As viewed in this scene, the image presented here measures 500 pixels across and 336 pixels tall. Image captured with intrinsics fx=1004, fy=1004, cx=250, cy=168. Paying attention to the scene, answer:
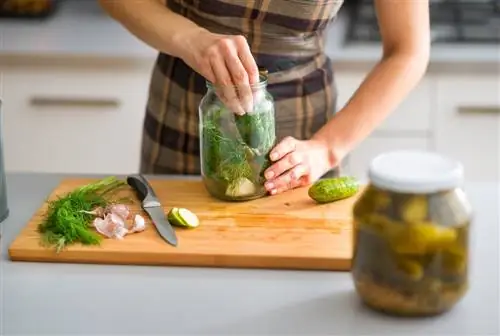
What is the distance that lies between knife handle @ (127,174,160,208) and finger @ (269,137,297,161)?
0.17 metres

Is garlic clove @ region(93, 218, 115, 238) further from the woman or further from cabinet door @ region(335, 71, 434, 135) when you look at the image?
cabinet door @ region(335, 71, 434, 135)

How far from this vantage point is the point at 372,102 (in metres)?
1.48

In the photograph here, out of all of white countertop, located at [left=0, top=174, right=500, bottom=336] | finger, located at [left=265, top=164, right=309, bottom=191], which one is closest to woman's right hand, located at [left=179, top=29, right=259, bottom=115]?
finger, located at [left=265, top=164, right=309, bottom=191]

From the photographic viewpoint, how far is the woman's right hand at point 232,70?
1.26m

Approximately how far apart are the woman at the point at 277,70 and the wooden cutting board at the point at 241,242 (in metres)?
0.07

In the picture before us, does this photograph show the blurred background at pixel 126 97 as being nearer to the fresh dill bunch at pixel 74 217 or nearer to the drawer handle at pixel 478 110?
the drawer handle at pixel 478 110

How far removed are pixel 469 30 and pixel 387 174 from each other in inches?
58.0

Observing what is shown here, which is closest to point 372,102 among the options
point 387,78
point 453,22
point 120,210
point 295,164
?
point 387,78

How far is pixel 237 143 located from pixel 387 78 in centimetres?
31

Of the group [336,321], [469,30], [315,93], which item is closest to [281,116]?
[315,93]

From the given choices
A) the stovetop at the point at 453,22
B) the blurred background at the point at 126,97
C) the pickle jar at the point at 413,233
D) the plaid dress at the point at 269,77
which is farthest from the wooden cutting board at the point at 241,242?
the stovetop at the point at 453,22

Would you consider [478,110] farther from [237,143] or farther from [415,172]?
[415,172]

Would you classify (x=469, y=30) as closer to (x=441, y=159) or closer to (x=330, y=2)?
(x=330, y=2)

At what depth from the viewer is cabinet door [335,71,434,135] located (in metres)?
2.25
